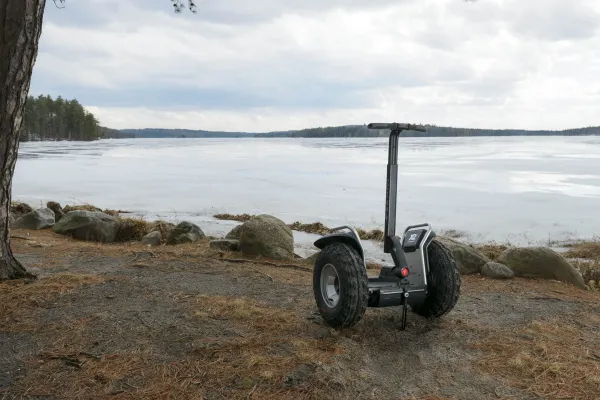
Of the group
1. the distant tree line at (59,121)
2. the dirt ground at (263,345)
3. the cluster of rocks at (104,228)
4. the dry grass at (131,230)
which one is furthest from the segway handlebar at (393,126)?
the distant tree line at (59,121)

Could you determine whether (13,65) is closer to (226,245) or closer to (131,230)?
(226,245)

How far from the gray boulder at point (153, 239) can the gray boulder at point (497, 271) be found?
701cm

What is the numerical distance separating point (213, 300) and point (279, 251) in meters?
3.52

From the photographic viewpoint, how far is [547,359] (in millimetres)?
4195

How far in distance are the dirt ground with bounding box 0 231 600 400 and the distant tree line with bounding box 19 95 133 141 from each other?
364ft

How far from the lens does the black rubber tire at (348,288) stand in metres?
4.47

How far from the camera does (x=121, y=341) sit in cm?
437

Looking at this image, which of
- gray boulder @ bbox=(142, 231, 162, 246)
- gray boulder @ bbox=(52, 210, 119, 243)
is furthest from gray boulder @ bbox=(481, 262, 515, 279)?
gray boulder @ bbox=(52, 210, 119, 243)

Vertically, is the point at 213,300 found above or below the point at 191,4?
below

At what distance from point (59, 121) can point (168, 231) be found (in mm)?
118489

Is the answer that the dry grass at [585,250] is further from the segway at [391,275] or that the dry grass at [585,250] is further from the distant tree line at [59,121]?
the distant tree line at [59,121]

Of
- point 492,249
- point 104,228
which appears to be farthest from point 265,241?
point 492,249

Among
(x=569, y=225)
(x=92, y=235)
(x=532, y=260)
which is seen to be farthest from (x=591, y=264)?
(x=92, y=235)

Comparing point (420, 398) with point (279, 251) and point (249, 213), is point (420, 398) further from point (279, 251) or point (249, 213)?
point (249, 213)
